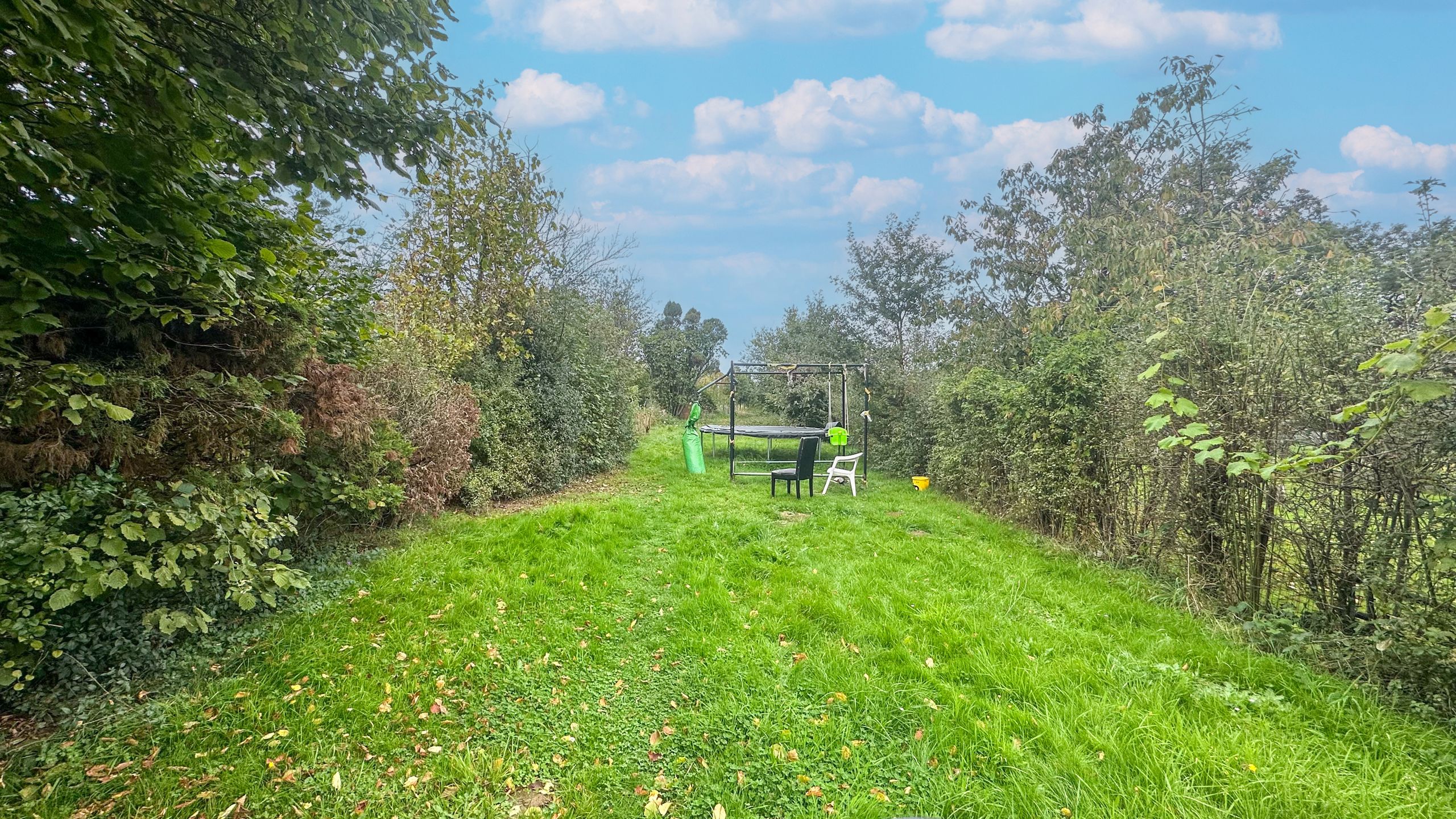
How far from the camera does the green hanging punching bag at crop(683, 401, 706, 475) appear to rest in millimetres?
10820

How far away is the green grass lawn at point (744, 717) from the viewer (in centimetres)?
222

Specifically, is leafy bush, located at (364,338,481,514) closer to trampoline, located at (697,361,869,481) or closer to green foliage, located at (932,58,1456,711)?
trampoline, located at (697,361,869,481)

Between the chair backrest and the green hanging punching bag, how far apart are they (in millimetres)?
2659

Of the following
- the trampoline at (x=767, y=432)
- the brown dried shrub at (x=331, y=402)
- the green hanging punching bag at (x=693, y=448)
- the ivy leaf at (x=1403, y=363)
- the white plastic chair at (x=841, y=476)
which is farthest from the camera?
the trampoline at (x=767, y=432)

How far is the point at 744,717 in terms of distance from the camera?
2.86 meters

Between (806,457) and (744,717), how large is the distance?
5958 mm

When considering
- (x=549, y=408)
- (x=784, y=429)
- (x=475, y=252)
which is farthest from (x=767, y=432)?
(x=475, y=252)

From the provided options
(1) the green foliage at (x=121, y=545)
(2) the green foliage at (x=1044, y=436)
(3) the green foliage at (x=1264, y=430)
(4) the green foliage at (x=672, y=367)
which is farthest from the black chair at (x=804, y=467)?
(4) the green foliage at (x=672, y=367)

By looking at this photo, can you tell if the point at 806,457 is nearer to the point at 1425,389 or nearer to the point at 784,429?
the point at 784,429

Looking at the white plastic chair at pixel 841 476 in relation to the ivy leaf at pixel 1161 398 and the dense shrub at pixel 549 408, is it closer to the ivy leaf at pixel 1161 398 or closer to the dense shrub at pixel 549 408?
the dense shrub at pixel 549 408

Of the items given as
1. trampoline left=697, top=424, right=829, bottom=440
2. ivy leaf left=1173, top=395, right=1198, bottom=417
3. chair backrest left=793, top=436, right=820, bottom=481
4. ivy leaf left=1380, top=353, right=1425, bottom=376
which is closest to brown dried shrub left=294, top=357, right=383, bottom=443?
ivy leaf left=1173, top=395, right=1198, bottom=417

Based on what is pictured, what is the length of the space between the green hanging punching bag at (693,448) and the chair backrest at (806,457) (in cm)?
266

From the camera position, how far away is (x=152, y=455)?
281cm

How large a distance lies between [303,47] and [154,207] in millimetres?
929
